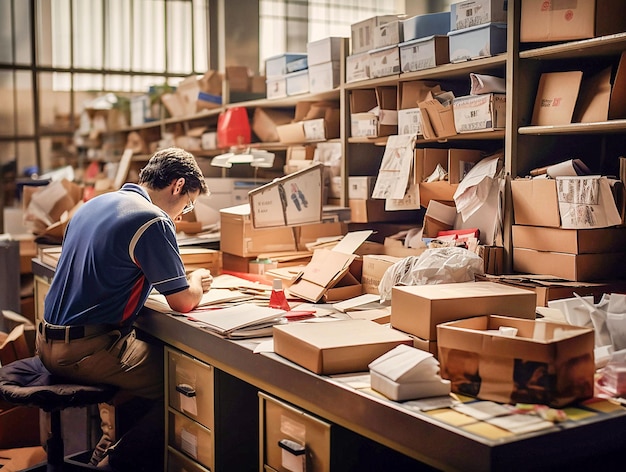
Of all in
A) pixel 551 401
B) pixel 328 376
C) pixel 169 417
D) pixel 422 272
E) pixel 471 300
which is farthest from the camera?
pixel 169 417

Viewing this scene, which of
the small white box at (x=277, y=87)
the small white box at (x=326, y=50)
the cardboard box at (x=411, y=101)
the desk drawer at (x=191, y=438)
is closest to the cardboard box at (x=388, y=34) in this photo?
the cardboard box at (x=411, y=101)

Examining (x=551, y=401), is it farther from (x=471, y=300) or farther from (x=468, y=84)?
(x=468, y=84)

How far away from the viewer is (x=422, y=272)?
2617 mm

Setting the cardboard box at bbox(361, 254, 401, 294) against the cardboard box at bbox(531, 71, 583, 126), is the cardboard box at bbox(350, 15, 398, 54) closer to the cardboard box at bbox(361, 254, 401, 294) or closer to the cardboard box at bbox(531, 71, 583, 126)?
the cardboard box at bbox(531, 71, 583, 126)

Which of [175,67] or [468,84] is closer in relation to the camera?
[468,84]

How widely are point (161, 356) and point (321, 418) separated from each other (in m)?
1.09

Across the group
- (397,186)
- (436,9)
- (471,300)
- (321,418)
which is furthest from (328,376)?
(436,9)

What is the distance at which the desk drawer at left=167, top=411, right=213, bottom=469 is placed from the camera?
266 centimetres

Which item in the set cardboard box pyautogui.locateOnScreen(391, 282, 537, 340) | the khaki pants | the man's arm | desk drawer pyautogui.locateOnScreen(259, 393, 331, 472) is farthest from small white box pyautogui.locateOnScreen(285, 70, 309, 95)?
desk drawer pyautogui.locateOnScreen(259, 393, 331, 472)

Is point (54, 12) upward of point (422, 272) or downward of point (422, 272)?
upward

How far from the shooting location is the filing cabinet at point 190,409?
2.63 m

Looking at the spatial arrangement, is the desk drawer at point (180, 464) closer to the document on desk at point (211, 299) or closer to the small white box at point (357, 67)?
the document on desk at point (211, 299)

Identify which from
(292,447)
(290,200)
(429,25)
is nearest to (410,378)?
(292,447)

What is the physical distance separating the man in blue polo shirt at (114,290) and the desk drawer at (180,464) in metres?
0.24
